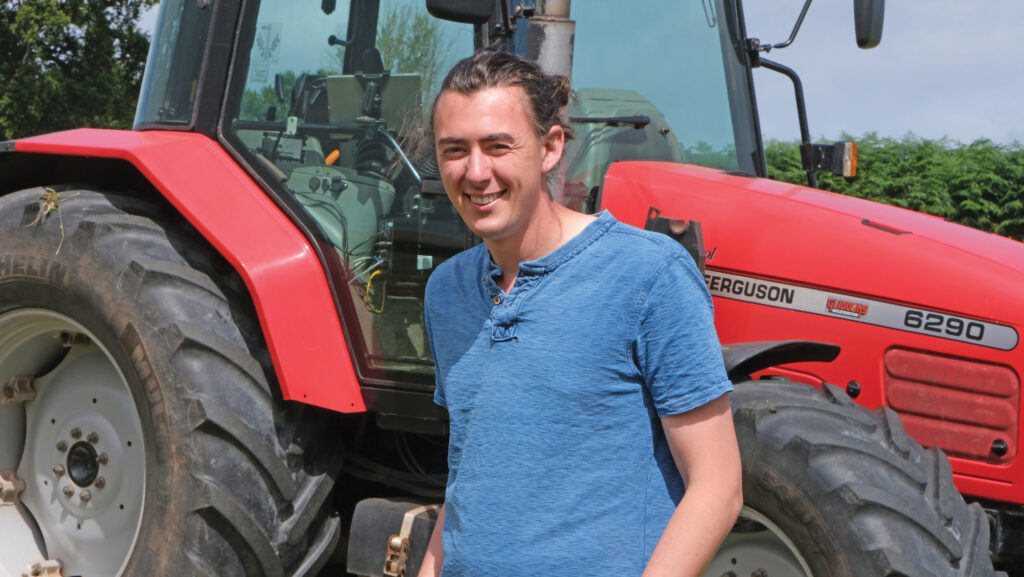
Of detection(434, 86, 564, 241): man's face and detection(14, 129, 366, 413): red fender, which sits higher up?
detection(14, 129, 366, 413): red fender

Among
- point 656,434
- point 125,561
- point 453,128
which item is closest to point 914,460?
point 656,434

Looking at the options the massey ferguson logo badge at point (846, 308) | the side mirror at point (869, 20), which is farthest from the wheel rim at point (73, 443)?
the side mirror at point (869, 20)

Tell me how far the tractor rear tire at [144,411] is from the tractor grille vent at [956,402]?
1.73 meters

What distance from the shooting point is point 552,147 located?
1.70m

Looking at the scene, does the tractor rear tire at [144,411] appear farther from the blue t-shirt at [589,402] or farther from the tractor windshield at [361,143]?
the blue t-shirt at [589,402]

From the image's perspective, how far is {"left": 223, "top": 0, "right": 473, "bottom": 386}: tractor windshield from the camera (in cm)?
333

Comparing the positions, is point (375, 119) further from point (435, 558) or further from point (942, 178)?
point (942, 178)

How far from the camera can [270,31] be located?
11.3 feet

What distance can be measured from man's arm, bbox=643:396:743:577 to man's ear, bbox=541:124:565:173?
1.49 ft

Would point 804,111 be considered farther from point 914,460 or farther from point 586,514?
point 586,514

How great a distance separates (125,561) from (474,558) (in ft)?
6.55

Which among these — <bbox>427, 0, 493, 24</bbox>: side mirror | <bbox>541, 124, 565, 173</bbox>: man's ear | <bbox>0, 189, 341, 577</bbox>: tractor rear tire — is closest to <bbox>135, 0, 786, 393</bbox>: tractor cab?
<bbox>0, 189, 341, 577</bbox>: tractor rear tire

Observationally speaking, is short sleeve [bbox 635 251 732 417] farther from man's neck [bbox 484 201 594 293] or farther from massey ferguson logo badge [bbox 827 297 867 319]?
massey ferguson logo badge [bbox 827 297 867 319]

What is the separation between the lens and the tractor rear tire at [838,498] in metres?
2.45
